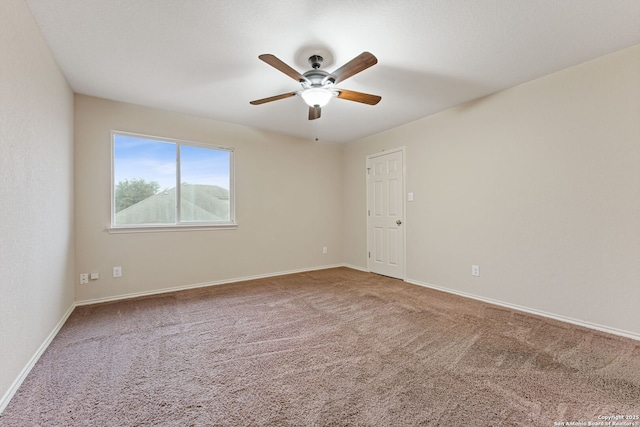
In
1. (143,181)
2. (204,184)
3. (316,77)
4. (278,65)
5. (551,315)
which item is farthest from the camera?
(204,184)

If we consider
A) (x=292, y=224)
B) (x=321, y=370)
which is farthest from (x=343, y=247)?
(x=321, y=370)

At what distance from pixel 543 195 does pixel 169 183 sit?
4529 millimetres

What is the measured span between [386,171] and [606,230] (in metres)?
2.74

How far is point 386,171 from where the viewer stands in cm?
459

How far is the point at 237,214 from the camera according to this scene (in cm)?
430

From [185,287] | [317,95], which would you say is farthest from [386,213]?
[185,287]

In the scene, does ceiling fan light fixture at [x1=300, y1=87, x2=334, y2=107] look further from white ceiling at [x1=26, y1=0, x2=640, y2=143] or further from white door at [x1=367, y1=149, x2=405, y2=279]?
white door at [x1=367, y1=149, x2=405, y2=279]

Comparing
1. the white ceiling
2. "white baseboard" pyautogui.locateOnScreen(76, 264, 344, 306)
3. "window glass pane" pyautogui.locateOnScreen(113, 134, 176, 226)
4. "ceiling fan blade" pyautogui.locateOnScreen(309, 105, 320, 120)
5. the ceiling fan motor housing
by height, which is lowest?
"white baseboard" pyautogui.locateOnScreen(76, 264, 344, 306)

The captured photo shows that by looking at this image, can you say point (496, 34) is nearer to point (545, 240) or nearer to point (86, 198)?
point (545, 240)

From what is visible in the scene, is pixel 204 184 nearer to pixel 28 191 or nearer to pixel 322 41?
pixel 28 191

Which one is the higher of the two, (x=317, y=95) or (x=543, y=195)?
(x=317, y=95)

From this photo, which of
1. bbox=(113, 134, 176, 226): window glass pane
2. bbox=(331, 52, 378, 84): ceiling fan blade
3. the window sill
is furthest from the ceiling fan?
the window sill

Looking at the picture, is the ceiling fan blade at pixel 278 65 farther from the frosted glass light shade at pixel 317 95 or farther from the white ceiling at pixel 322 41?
the white ceiling at pixel 322 41

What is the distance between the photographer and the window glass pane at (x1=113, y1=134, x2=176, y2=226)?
3.47 meters
